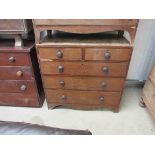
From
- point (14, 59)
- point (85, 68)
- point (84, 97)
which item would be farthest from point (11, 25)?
point (84, 97)

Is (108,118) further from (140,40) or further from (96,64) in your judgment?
(140,40)

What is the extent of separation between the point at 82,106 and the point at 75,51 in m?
0.65

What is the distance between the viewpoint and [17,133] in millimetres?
685

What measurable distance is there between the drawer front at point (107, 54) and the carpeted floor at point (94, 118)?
2.19ft

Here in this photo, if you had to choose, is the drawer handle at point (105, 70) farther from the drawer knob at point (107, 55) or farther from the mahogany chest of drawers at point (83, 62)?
the drawer knob at point (107, 55)

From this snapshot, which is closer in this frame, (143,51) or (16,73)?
(16,73)

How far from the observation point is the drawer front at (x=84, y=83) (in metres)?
1.53

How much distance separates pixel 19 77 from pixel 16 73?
2.1 inches

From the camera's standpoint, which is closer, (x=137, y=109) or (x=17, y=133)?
(x=17, y=133)

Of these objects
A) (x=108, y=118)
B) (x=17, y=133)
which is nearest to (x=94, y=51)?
(x=108, y=118)

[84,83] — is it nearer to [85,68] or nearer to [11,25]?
[85,68]

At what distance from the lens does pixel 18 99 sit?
1.79 metres

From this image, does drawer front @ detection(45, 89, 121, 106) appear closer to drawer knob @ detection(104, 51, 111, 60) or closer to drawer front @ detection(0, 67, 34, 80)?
drawer front @ detection(0, 67, 34, 80)

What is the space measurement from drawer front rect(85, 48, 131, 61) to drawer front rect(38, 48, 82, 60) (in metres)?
0.08
